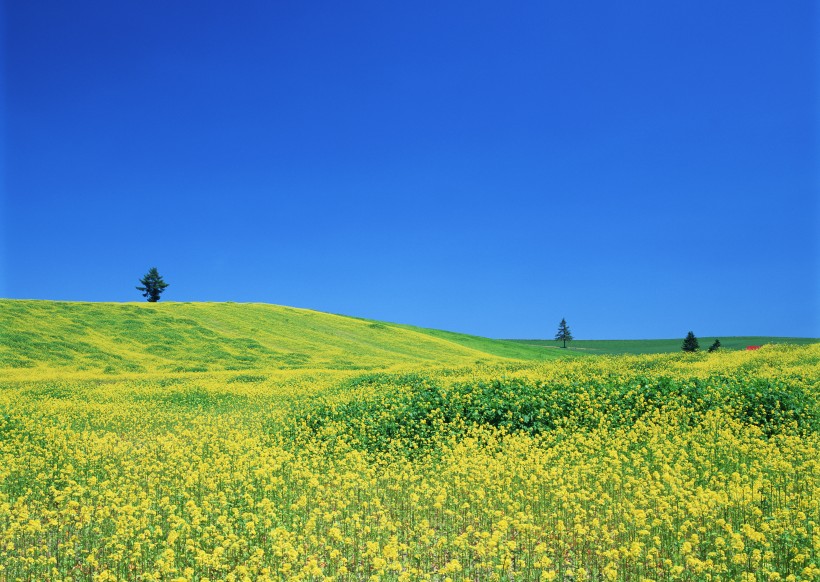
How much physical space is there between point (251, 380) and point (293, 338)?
82.3 ft

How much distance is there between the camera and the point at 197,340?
2080 inches

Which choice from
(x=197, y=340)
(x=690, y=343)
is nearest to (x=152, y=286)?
(x=197, y=340)

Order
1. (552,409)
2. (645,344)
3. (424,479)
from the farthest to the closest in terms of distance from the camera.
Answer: (645,344) → (552,409) → (424,479)

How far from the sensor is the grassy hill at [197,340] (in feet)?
146

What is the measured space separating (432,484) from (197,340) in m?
46.0

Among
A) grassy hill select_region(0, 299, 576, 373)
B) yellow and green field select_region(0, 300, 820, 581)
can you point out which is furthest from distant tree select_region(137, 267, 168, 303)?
yellow and green field select_region(0, 300, 820, 581)

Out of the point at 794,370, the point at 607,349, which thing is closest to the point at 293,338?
the point at 794,370

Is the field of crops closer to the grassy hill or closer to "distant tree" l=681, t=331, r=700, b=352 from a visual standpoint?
the grassy hill

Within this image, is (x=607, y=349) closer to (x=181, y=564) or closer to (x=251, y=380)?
(x=251, y=380)

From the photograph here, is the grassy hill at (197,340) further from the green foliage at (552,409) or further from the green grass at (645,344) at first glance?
the green grass at (645,344)

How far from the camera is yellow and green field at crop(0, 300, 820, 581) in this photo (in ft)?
24.0

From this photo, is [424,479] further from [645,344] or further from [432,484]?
[645,344]

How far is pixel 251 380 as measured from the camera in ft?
111

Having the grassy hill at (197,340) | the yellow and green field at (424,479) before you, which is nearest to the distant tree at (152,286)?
the grassy hill at (197,340)
